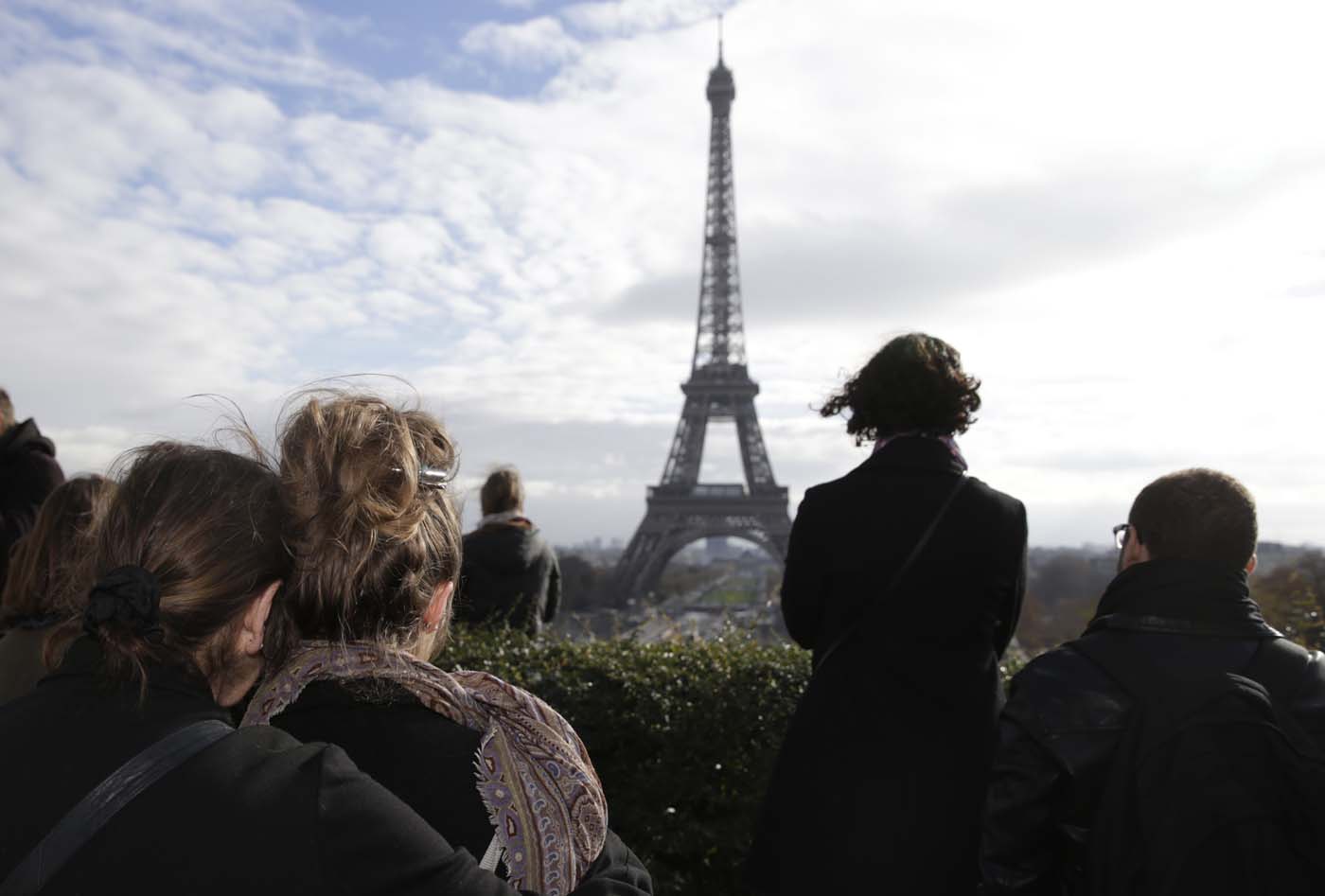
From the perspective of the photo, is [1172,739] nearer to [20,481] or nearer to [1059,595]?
[20,481]

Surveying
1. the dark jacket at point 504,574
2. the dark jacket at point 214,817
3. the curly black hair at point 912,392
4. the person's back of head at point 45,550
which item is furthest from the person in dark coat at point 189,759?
the dark jacket at point 504,574

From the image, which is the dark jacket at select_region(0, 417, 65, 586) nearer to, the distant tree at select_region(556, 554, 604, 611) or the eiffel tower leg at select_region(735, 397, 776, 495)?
the eiffel tower leg at select_region(735, 397, 776, 495)

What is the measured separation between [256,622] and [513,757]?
0.47 m

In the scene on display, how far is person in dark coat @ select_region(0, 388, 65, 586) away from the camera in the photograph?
5004 mm

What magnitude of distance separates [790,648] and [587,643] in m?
1.06

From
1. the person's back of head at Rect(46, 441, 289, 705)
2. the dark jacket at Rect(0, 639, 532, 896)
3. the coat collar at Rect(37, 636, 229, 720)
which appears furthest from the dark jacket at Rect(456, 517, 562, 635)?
the dark jacket at Rect(0, 639, 532, 896)

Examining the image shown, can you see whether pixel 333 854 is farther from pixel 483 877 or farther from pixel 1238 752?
pixel 1238 752

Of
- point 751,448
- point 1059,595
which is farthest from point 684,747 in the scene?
point 1059,595

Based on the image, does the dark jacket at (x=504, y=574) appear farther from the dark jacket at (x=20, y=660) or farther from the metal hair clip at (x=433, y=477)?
the metal hair clip at (x=433, y=477)

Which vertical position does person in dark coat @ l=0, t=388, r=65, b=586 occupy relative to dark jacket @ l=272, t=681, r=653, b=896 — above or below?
above

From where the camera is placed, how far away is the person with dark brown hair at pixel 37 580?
3.08 m

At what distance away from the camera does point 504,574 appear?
5.39 metres

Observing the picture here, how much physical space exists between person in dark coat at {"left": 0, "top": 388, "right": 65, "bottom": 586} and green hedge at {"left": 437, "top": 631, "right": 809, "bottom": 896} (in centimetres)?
276

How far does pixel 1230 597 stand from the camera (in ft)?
7.50
